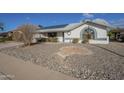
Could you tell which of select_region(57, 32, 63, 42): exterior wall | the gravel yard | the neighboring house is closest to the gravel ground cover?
the gravel yard

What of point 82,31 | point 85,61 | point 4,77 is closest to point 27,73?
point 4,77

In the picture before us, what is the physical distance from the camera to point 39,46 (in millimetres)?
6227

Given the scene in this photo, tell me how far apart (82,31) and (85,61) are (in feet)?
4.31

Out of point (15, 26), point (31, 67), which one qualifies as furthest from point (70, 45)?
point (15, 26)

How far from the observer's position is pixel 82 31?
5.92m

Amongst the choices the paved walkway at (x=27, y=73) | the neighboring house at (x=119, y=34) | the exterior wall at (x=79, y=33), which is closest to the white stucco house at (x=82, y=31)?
the exterior wall at (x=79, y=33)

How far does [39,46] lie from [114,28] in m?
2.94

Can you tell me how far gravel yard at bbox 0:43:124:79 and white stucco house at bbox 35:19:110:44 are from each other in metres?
0.31

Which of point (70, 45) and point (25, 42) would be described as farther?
point (25, 42)

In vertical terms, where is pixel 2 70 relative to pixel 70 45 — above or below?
below

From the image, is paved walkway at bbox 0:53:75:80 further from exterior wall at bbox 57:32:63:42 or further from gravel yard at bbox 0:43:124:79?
exterior wall at bbox 57:32:63:42

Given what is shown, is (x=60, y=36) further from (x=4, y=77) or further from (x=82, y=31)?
Answer: (x=4, y=77)
